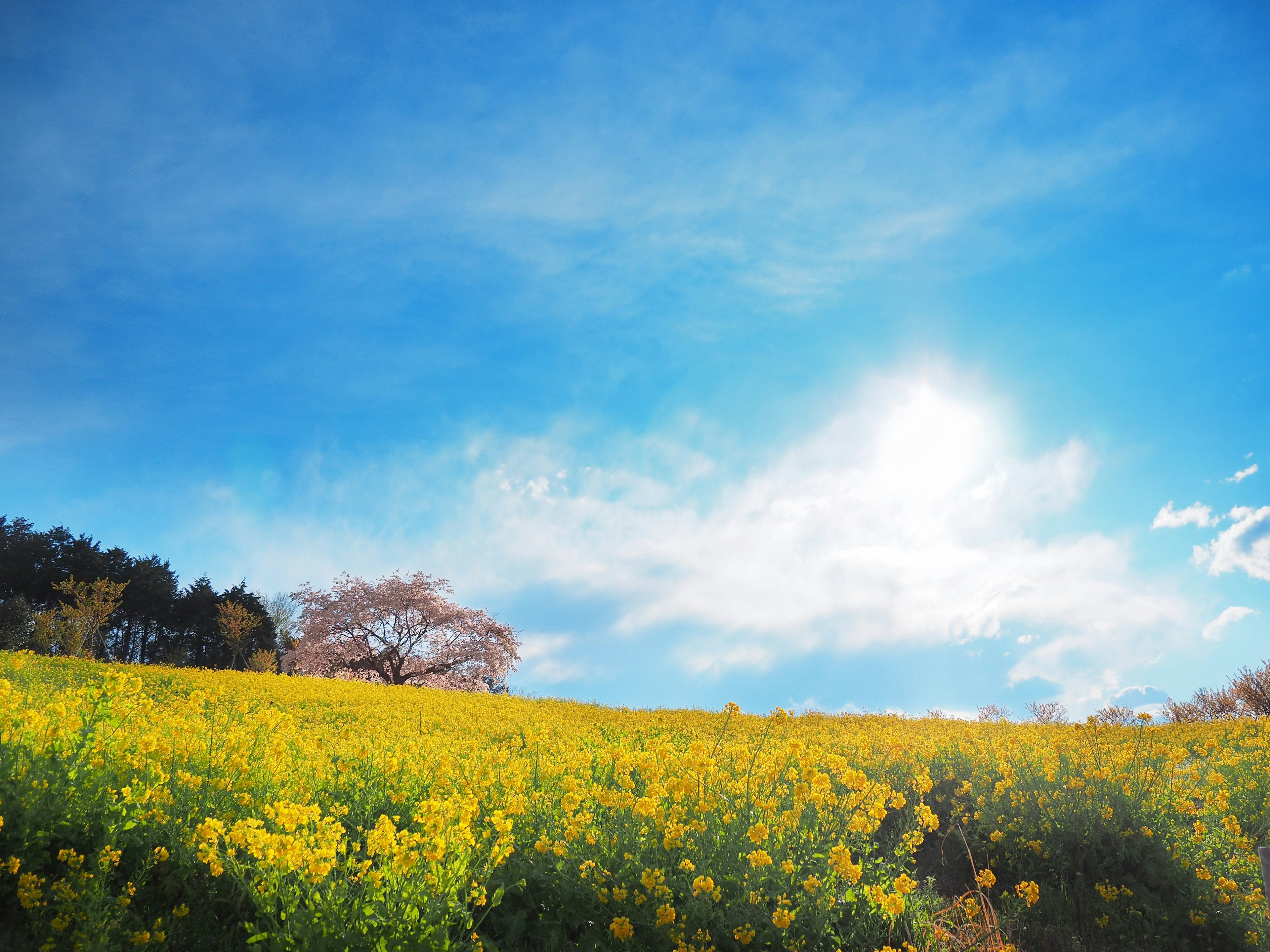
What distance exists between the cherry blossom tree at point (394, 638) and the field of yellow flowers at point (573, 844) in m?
24.6

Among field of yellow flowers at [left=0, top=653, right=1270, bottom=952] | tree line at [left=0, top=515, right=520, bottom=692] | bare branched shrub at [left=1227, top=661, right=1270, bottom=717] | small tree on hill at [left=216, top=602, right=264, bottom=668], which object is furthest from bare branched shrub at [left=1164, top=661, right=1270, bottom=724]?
small tree on hill at [left=216, top=602, right=264, bottom=668]

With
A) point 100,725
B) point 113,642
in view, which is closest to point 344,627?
point 113,642

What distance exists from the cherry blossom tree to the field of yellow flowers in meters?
24.6

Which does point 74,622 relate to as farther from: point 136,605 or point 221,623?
point 136,605

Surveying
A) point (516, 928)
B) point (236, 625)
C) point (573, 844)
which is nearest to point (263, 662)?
point (236, 625)

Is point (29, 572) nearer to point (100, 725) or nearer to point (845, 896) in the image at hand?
point (100, 725)

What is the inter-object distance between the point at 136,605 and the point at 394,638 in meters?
18.3

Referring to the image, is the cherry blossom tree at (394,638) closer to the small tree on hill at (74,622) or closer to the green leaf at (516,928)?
the small tree on hill at (74,622)

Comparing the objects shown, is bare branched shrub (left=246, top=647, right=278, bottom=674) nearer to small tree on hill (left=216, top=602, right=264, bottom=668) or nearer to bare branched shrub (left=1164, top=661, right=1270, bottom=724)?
small tree on hill (left=216, top=602, right=264, bottom=668)

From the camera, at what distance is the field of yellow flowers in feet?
11.9

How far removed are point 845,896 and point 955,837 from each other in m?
4.68

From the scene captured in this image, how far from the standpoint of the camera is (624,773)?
17.8 feet

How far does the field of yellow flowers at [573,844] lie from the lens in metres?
3.62

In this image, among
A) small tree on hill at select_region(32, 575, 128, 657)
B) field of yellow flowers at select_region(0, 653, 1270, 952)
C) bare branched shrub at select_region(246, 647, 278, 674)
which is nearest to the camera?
field of yellow flowers at select_region(0, 653, 1270, 952)
